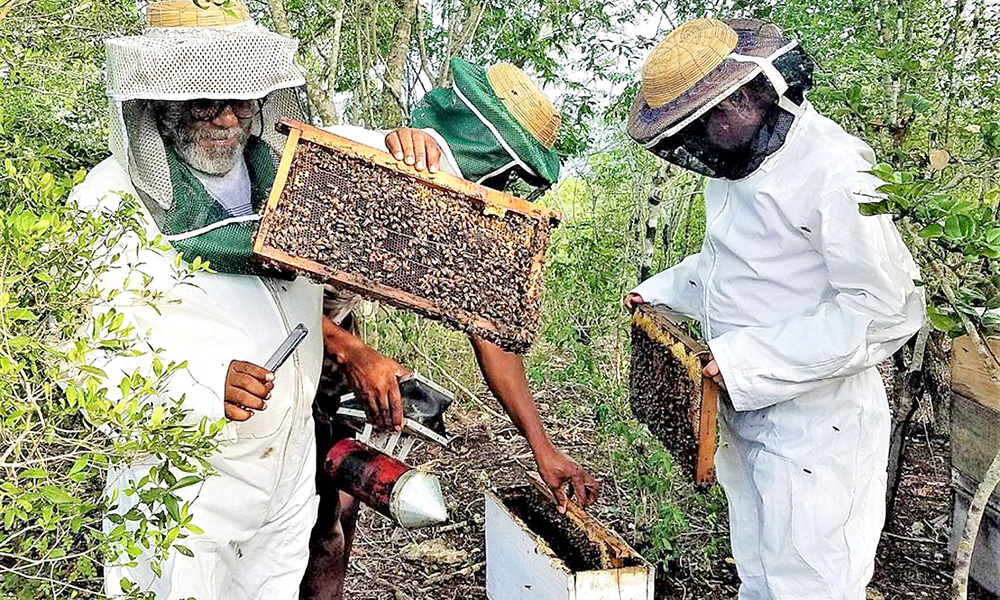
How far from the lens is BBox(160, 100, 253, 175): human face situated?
2293mm

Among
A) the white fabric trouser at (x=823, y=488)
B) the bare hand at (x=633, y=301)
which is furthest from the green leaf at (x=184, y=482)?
the bare hand at (x=633, y=301)

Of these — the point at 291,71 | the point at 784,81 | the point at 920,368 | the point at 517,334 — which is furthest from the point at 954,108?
the point at 291,71

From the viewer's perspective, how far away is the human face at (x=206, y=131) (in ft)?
7.52

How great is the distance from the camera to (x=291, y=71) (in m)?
Answer: 2.30

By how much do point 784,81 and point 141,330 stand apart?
6.22 ft

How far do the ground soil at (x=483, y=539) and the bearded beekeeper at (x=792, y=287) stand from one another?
1.13 meters

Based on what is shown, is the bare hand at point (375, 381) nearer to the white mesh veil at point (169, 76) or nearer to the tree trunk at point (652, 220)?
the white mesh veil at point (169, 76)

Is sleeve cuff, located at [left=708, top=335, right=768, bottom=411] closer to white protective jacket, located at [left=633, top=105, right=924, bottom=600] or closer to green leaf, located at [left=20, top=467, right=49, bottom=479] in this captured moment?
white protective jacket, located at [left=633, top=105, right=924, bottom=600]

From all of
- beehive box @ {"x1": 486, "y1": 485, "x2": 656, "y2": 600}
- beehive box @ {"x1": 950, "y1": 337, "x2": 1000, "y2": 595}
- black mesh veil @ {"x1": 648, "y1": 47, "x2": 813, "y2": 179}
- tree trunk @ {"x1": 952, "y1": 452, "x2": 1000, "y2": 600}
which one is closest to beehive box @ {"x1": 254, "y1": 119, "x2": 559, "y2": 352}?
black mesh veil @ {"x1": 648, "y1": 47, "x2": 813, "y2": 179}

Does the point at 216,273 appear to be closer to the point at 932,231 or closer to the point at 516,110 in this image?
the point at 516,110

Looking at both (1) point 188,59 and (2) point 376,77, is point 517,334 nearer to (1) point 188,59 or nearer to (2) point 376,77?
(1) point 188,59

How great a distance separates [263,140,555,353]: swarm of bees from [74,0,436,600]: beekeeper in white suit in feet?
0.64

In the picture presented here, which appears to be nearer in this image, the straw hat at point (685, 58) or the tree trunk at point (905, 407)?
the straw hat at point (685, 58)

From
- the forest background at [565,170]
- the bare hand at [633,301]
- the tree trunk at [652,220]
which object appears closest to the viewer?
the forest background at [565,170]
